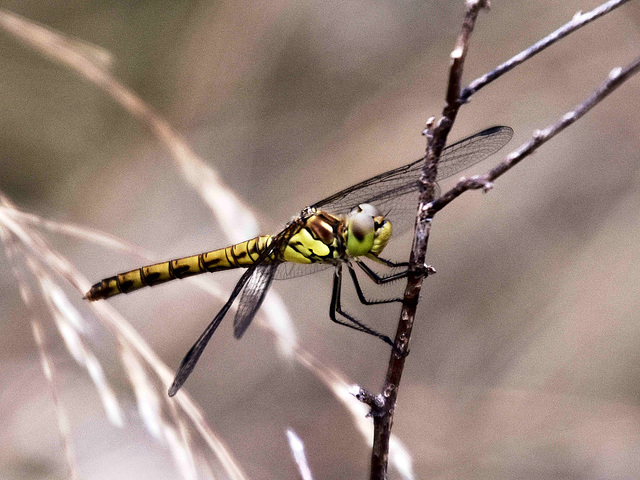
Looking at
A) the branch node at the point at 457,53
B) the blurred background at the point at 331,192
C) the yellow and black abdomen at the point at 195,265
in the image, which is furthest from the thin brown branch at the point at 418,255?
the blurred background at the point at 331,192

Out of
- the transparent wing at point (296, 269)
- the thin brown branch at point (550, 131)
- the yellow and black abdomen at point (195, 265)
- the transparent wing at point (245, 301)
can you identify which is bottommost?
the thin brown branch at point (550, 131)

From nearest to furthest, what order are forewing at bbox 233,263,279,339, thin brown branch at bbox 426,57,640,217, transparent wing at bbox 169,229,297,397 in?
1. thin brown branch at bbox 426,57,640,217
2. transparent wing at bbox 169,229,297,397
3. forewing at bbox 233,263,279,339

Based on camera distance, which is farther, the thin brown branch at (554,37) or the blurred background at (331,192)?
the blurred background at (331,192)

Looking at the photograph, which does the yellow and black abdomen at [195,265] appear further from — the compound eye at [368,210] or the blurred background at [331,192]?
the blurred background at [331,192]

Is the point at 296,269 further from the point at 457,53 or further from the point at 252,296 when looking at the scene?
the point at 457,53

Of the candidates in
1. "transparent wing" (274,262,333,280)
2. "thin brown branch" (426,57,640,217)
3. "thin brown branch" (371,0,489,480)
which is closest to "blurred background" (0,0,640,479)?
"transparent wing" (274,262,333,280)

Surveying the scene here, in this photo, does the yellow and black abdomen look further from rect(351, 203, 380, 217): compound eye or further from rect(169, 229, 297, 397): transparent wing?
rect(351, 203, 380, 217): compound eye

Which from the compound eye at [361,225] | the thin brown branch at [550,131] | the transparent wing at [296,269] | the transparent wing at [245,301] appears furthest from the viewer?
the transparent wing at [296,269]
